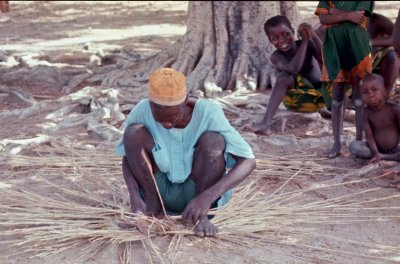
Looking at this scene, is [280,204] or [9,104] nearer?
[280,204]

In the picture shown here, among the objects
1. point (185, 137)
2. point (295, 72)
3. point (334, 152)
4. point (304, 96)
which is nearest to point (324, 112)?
point (304, 96)

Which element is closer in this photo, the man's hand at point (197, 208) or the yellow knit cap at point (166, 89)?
the yellow knit cap at point (166, 89)

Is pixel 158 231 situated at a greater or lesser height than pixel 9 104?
greater

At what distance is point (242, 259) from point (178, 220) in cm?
40

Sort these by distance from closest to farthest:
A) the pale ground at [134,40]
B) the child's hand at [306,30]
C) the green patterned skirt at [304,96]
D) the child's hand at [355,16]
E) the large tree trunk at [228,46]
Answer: the pale ground at [134,40]
the child's hand at [355,16]
the child's hand at [306,30]
the green patterned skirt at [304,96]
the large tree trunk at [228,46]

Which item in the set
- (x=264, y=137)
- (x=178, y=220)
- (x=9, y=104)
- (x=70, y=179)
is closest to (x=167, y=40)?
(x=9, y=104)

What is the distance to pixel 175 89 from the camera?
10.0 ft

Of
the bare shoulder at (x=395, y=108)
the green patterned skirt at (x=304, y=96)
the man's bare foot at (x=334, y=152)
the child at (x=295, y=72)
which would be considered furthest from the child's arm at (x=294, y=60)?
the bare shoulder at (x=395, y=108)

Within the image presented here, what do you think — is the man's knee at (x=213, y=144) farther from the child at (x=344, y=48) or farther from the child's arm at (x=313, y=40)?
the child's arm at (x=313, y=40)

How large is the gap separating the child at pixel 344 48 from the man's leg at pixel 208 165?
1.62 metres

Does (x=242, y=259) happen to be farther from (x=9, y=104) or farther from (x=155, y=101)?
(x=9, y=104)

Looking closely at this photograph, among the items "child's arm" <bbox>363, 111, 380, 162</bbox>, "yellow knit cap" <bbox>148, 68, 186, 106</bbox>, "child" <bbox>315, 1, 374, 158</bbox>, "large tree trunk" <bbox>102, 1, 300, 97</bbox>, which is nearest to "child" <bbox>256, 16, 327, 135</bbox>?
"child" <bbox>315, 1, 374, 158</bbox>

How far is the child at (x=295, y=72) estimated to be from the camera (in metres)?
5.05

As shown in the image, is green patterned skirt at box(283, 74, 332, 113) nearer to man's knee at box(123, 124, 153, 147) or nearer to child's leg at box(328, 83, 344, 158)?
child's leg at box(328, 83, 344, 158)
